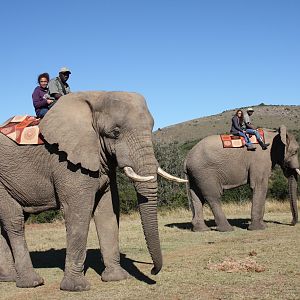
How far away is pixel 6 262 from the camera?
9.65 metres

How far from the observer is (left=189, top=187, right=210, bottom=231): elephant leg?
1580cm

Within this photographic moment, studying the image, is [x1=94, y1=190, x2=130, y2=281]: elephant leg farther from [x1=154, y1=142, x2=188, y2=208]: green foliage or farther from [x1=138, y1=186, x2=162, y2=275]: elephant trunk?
[x1=154, y1=142, x2=188, y2=208]: green foliage

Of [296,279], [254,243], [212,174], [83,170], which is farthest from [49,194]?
[212,174]

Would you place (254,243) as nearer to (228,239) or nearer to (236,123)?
(228,239)

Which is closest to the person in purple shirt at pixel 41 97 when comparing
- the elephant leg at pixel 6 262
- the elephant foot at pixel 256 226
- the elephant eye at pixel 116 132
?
the elephant eye at pixel 116 132

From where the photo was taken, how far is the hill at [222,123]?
97.0 meters

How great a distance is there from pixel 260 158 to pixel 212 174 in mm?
1509

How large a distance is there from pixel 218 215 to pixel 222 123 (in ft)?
299

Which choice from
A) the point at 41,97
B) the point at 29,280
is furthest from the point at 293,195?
the point at 29,280

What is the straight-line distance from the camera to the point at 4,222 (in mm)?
9234

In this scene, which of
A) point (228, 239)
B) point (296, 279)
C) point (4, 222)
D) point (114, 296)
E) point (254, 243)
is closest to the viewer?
point (114, 296)

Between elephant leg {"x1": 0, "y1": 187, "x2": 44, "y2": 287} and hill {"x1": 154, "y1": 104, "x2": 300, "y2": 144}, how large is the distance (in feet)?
272

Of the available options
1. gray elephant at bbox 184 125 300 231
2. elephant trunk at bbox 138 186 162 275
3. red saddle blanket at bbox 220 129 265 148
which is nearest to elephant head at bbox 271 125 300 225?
gray elephant at bbox 184 125 300 231

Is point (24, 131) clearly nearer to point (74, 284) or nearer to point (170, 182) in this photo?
point (74, 284)
